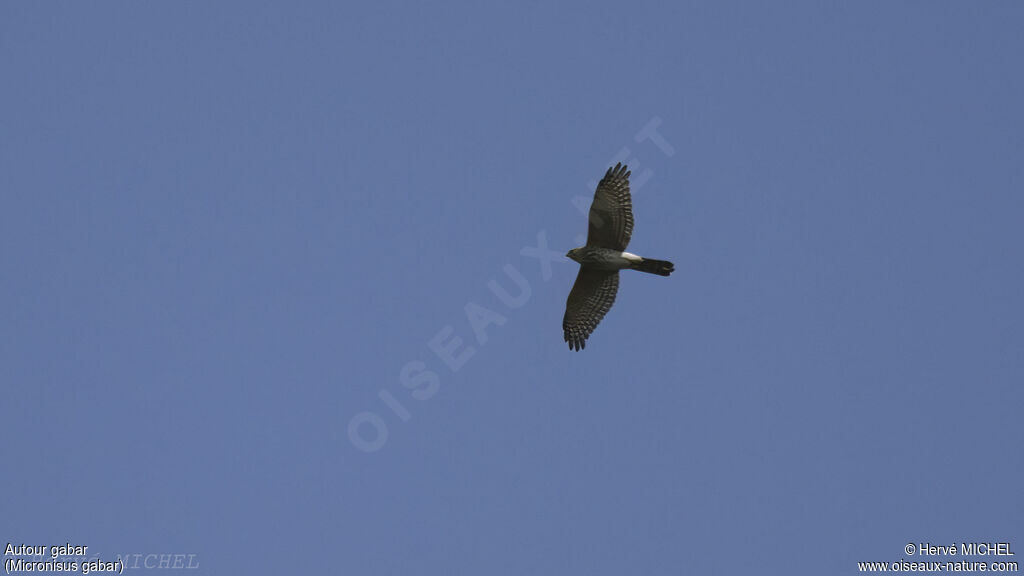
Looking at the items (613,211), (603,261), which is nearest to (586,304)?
(603,261)

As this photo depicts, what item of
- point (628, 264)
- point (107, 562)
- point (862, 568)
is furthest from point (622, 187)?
point (107, 562)

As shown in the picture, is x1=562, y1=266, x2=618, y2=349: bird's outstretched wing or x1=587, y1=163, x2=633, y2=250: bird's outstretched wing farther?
x1=562, y1=266, x2=618, y2=349: bird's outstretched wing

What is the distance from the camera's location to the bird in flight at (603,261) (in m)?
38.7

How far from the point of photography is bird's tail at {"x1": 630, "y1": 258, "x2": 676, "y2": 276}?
3897 cm

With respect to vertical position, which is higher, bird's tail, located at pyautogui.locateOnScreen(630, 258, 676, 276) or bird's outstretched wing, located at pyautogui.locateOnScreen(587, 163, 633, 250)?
bird's outstretched wing, located at pyautogui.locateOnScreen(587, 163, 633, 250)

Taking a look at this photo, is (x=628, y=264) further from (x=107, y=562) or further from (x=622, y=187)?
(x=107, y=562)

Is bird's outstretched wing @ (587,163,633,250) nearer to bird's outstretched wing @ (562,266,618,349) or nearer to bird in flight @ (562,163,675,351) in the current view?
bird in flight @ (562,163,675,351)

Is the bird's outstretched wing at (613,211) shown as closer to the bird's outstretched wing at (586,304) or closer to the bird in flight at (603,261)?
the bird in flight at (603,261)

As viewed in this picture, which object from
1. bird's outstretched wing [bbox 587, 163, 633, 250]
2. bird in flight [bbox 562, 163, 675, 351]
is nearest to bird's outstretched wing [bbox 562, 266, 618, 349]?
bird in flight [bbox 562, 163, 675, 351]

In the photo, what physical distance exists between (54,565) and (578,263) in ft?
43.3

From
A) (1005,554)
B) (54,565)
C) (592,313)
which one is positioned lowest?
(1005,554)

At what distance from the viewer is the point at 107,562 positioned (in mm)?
40094

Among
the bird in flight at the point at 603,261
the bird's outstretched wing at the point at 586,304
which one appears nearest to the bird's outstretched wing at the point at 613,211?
the bird in flight at the point at 603,261

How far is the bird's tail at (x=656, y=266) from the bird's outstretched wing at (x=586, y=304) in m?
1.13
